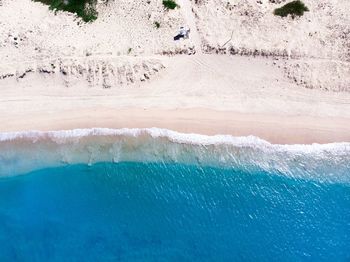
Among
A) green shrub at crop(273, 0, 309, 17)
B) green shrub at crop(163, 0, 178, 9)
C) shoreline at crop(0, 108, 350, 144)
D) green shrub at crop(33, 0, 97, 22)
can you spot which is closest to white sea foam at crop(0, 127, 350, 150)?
shoreline at crop(0, 108, 350, 144)

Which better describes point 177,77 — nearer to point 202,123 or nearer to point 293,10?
point 202,123

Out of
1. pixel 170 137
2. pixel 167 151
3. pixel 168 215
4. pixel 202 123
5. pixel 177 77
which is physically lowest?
pixel 168 215

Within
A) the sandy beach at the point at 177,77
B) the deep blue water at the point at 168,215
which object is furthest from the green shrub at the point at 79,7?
the deep blue water at the point at 168,215

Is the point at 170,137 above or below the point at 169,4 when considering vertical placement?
below

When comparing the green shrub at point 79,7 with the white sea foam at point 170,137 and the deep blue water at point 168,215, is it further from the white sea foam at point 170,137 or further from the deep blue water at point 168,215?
the deep blue water at point 168,215

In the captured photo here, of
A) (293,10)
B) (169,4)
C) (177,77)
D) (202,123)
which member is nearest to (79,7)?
(169,4)

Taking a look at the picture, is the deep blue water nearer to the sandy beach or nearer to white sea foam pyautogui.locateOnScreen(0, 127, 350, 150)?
white sea foam pyautogui.locateOnScreen(0, 127, 350, 150)

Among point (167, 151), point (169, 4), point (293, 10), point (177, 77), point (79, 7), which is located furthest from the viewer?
point (79, 7)

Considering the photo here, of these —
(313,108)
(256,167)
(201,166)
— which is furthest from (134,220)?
(313,108)

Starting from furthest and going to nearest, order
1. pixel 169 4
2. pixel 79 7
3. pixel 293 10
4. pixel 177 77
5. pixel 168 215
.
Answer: pixel 79 7 < pixel 169 4 < pixel 293 10 < pixel 177 77 < pixel 168 215
